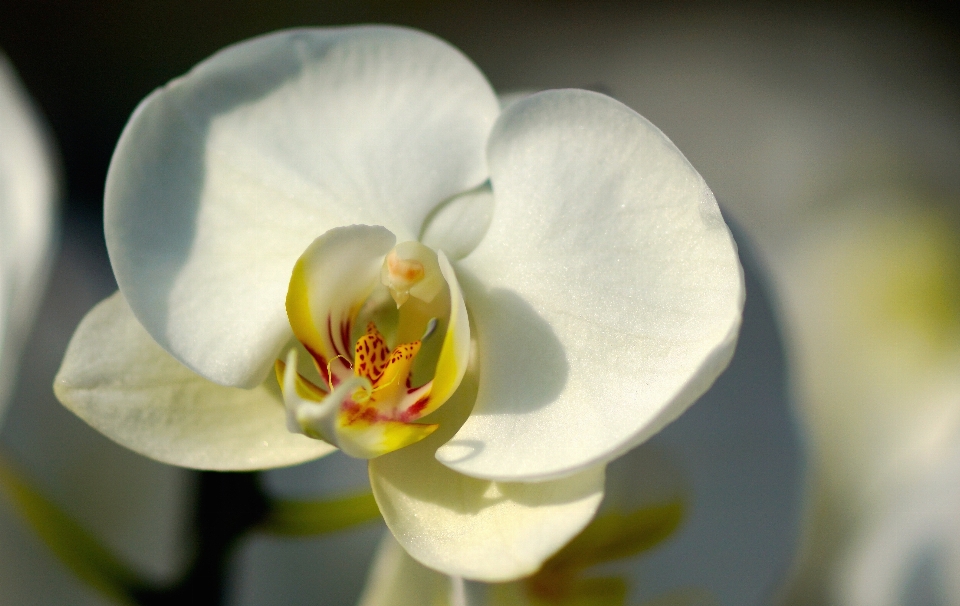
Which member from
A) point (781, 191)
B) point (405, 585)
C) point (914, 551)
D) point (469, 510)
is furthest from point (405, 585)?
point (781, 191)

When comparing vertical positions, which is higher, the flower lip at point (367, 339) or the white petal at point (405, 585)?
the flower lip at point (367, 339)

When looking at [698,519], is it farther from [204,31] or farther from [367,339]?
[204,31]

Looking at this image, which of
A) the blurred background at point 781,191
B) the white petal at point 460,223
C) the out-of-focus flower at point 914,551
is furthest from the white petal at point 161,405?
the out-of-focus flower at point 914,551

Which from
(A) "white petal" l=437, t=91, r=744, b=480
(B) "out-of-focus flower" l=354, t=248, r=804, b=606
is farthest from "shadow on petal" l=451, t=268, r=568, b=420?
(B) "out-of-focus flower" l=354, t=248, r=804, b=606

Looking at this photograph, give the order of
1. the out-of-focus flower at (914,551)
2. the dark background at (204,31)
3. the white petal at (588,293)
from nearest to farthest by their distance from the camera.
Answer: the white petal at (588,293)
the out-of-focus flower at (914,551)
the dark background at (204,31)

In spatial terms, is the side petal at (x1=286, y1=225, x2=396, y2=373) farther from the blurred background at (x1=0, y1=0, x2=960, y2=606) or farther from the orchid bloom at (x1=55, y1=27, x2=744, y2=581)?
the blurred background at (x1=0, y1=0, x2=960, y2=606)

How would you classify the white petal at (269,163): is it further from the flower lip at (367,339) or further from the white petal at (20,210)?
the white petal at (20,210)

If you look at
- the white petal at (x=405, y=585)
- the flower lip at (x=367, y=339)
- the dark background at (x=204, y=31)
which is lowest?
the white petal at (x=405, y=585)
